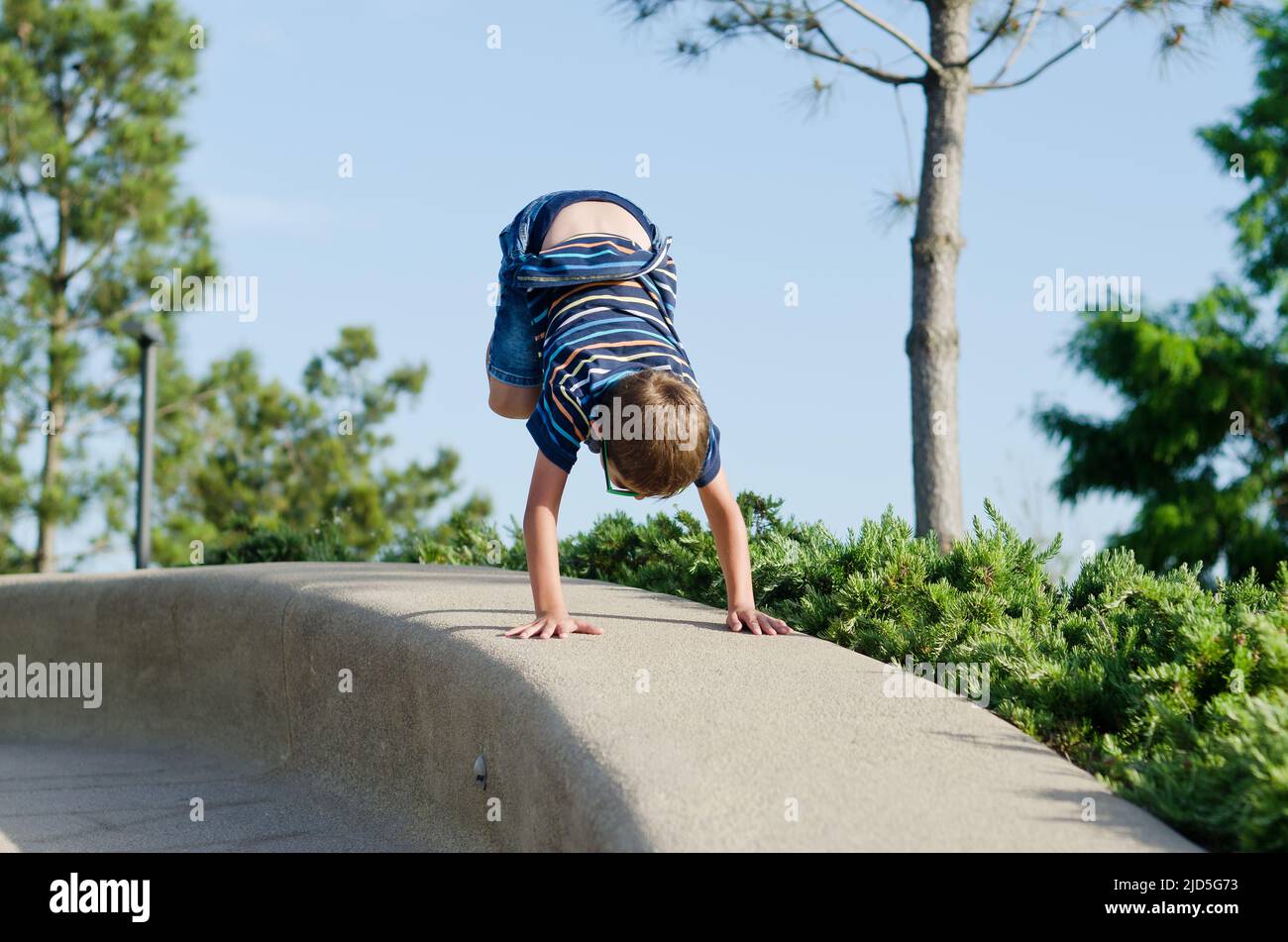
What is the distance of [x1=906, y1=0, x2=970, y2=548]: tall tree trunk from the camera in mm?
7961

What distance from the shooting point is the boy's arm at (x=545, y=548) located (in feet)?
14.4

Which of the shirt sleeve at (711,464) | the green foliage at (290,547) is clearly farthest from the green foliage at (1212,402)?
the shirt sleeve at (711,464)

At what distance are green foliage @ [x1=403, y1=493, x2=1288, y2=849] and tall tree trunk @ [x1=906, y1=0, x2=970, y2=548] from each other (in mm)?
1568

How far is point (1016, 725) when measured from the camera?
404cm

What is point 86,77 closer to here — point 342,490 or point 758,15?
point 342,490

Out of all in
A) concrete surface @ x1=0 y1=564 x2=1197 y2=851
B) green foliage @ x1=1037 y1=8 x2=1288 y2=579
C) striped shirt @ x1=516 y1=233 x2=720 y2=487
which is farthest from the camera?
green foliage @ x1=1037 y1=8 x2=1288 y2=579

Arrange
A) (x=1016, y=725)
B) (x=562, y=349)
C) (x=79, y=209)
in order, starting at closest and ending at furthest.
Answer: (x=1016, y=725), (x=562, y=349), (x=79, y=209)

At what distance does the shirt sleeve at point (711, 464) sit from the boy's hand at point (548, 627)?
0.73 meters

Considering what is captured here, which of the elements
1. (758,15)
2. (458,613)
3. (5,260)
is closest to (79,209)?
(5,260)

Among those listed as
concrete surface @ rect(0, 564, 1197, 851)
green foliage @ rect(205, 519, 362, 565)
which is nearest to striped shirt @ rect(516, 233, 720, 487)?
concrete surface @ rect(0, 564, 1197, 851)

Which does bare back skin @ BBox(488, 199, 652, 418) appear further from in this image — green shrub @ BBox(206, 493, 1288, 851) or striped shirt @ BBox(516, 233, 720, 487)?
green shrub @ BBox(206, 493, 1288, 851)

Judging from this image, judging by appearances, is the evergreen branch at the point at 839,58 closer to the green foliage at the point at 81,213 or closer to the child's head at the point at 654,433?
the child's head at the point at 654,433

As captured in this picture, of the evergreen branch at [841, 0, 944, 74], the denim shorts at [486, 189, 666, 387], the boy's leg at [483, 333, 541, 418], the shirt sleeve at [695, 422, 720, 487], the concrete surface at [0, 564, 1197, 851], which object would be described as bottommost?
the concrete surface at [0, 564, 1197, 851]

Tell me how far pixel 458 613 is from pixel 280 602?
1419 millimetres
